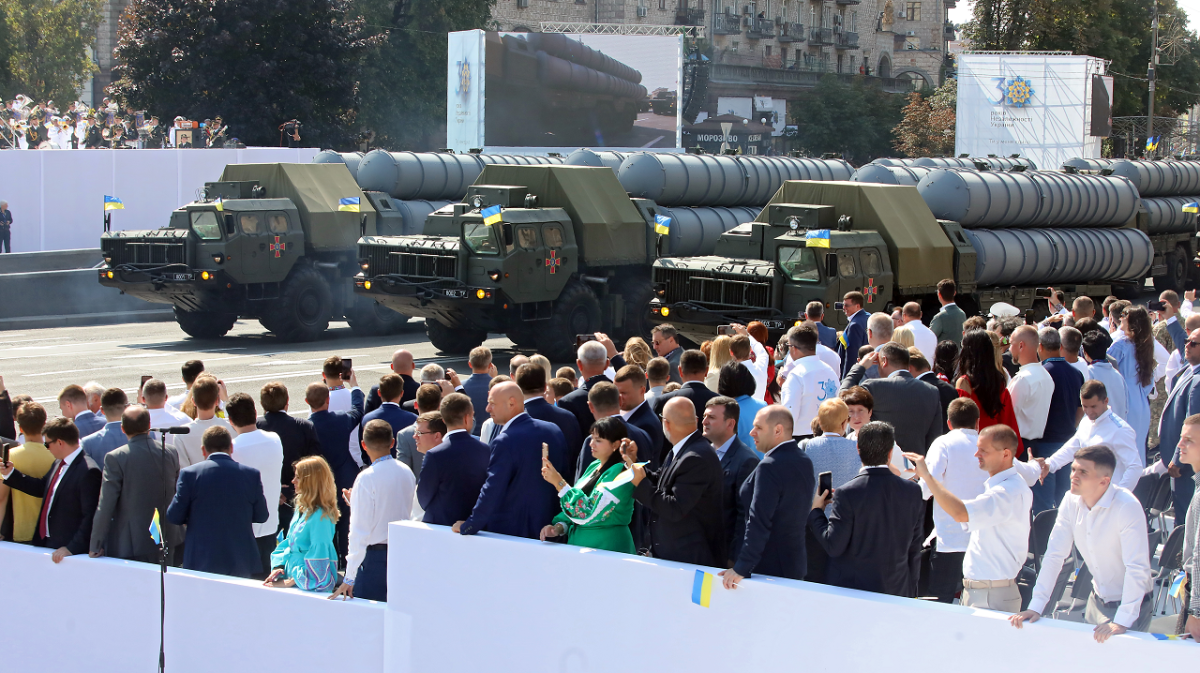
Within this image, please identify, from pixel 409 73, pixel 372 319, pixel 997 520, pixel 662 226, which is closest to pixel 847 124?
pixel 409 73

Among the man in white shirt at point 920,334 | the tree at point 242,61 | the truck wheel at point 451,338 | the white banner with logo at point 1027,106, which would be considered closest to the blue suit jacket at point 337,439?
the man in white shirt at point 920,334

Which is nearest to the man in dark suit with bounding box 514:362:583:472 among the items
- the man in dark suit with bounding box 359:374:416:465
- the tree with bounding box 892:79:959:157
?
the man in dark suit with bounding box 359:374:416:465

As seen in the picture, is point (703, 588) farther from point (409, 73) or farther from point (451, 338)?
point (409, 73)

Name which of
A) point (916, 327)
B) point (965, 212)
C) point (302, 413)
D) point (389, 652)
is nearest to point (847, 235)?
point (965, 212)

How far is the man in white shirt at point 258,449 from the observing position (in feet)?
24.5

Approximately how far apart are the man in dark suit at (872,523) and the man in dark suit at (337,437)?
12.0ft

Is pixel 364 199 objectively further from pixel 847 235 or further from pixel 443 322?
pixel 847 235

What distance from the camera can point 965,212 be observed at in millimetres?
20297

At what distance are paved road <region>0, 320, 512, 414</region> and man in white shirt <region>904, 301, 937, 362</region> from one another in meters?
7.67

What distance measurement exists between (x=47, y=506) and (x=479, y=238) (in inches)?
479

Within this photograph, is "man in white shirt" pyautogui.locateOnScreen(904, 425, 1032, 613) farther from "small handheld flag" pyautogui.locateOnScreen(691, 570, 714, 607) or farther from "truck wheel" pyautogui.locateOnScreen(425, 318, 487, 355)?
"truck wheel" pyautogui.locateOnScreen(425, 318, 487, 355)

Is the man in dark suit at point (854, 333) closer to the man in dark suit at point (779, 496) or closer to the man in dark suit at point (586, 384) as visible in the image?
the man in dark suit at point (586, 384)

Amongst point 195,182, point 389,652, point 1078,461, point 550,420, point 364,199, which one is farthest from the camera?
point 195,182

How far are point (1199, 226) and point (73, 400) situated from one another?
2970cm
